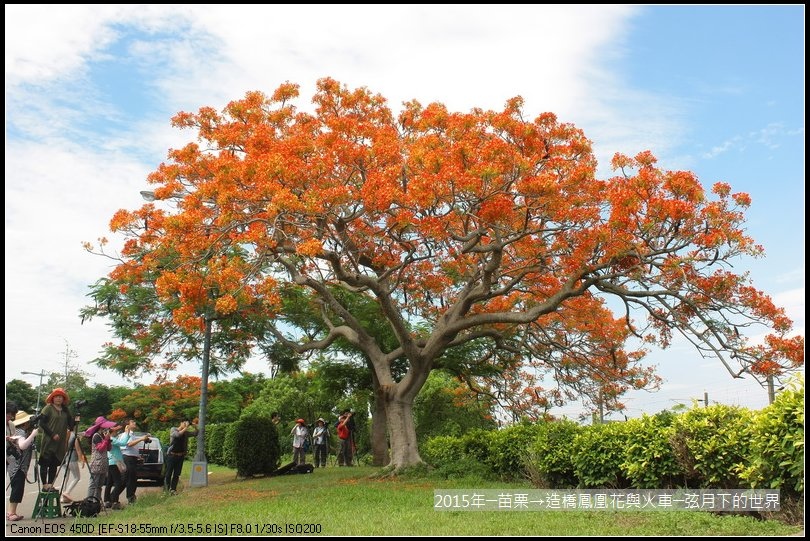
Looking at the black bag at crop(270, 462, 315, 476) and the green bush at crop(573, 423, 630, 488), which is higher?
the green bush at crop(573, 423, 630, 488)

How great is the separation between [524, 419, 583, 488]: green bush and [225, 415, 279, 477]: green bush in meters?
6.87

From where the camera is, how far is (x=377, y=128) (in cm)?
1370

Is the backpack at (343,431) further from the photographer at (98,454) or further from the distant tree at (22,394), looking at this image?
the distant tree at (22,394)

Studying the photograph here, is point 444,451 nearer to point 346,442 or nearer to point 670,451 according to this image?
point 346,442

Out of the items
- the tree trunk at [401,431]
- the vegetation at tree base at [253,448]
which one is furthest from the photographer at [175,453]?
the tree trunk at [401,431]

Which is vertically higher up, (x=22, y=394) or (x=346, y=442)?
(x=22, y=394)

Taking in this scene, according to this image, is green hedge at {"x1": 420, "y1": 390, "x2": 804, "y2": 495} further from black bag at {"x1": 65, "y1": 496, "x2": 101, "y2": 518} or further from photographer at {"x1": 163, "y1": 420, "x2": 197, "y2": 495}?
black bag at {"x1": 65, "y1": 496, "x2": 101, "y2": 518}

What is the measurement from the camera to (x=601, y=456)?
10.1m

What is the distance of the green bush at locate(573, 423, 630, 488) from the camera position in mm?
9930

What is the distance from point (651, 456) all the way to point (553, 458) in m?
2.13

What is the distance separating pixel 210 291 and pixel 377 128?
470cm

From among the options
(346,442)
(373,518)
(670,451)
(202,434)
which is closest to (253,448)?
(202,434)

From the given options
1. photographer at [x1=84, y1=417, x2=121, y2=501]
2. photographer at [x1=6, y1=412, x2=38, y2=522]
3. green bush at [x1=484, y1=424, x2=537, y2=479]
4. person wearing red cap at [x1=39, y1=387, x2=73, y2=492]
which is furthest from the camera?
green bush at [x1=484, y1=424, x2=537, y2=479]

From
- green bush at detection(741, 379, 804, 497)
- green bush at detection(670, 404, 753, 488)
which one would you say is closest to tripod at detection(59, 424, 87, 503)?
green bush at detection(670, 404, 753, 488)
